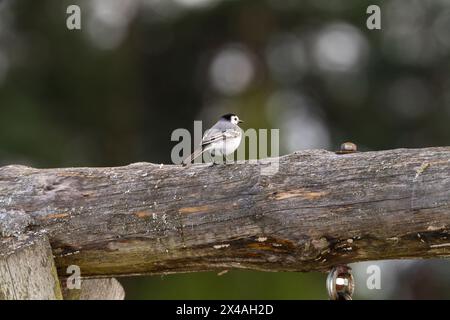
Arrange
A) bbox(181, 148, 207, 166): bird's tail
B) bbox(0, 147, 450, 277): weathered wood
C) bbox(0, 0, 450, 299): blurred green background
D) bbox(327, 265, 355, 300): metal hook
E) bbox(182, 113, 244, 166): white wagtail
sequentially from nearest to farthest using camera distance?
bbox(0, 147, 450, 277): weathered wood
bbox(327, 265, 355, 300): metal hook
bbox(181, 148, 207, 166): bird's tail
bbox(182, 113, 244, 166): white wagtail
bbox(0, 0, 450, 299): blurred green background

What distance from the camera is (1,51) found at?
600 inches

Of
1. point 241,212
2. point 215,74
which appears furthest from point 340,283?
point 215,74

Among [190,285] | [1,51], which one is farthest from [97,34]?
[190,285]

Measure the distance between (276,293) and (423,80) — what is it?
5548 millimetres

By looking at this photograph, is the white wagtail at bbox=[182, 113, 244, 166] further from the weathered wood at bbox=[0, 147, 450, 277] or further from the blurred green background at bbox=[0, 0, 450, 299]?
the blurred green background at bbox=[0, 0, 450, 299]

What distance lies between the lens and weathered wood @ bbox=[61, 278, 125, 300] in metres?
4.76

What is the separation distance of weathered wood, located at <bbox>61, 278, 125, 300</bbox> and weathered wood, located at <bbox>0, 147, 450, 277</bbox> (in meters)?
0.25

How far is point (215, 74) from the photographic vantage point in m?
15.4

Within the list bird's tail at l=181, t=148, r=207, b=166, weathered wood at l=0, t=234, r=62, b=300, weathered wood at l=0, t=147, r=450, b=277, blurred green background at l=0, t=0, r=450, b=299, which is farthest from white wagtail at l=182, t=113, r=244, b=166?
blurred green background at l=0, t=0, r=450, b=299

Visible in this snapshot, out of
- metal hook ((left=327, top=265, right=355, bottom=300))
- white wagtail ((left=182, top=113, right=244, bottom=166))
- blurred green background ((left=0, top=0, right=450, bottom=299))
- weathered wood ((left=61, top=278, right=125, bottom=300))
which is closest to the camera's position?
metal hook ((left=327, top=265, right=355, bottom=300))

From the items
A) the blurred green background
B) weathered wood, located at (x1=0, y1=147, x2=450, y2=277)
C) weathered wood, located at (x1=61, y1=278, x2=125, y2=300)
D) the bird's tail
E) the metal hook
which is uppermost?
the blurred green background

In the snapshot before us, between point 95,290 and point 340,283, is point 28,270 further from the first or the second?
point 340,283

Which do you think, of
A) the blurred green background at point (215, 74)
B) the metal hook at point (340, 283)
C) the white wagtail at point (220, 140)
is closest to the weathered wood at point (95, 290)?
the white wagtail at point (220, 140)
